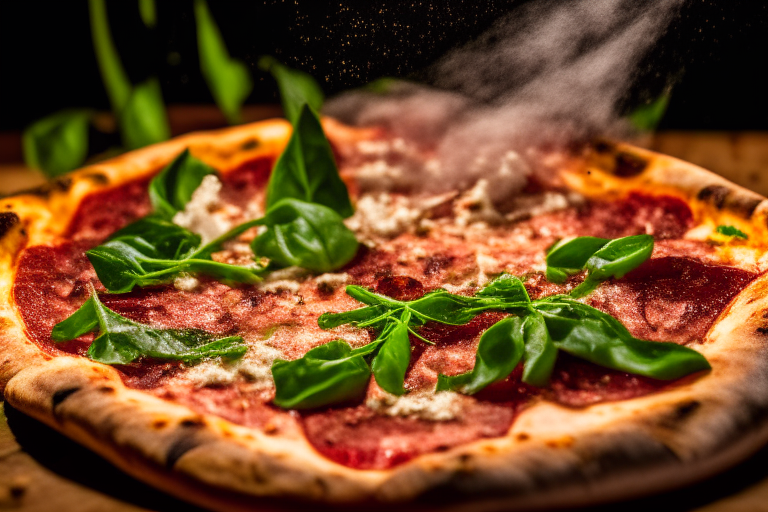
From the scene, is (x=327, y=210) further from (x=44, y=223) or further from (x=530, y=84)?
(x=530, y=84)

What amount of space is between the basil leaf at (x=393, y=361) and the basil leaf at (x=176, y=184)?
0.72 meters

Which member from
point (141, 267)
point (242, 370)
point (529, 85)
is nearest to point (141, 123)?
Answer: point (141, 267)

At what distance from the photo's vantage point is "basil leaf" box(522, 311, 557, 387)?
978mm

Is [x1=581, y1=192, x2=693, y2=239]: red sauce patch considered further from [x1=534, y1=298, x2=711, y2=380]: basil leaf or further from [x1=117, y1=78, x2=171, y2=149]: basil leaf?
[x1=117, y1=78, x2=171, y2=149]: basil leaf

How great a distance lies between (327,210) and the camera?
4.50 ft

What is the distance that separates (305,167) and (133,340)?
0.54 metres

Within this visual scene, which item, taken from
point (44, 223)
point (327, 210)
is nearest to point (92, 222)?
point (44, 223)

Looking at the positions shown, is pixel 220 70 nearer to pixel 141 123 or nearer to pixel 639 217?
pixel 141 123

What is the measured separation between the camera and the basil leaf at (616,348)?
3.16 ft

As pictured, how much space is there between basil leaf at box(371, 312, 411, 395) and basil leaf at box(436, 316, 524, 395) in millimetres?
58

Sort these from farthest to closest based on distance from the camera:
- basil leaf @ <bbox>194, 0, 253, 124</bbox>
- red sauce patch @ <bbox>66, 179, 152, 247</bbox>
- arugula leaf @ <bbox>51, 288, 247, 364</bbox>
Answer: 1. basil leaf @ <bbox>194, 0, 253, 124</bbox>
2. red sauce patch @ <bbox>66, 179, 152, 247</bbox>
3. arugula leaf @ <bbox>51, 288, 247, 364</bbox>

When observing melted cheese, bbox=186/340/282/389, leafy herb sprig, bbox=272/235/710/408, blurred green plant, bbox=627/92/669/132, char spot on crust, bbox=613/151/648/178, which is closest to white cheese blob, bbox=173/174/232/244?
melted cheese, bbox=186/340/282/389

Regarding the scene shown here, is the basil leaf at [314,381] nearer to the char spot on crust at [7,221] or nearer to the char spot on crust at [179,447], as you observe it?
the char spot on crust at [179,447]

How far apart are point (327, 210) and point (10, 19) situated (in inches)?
74.7
